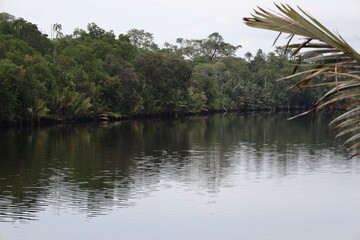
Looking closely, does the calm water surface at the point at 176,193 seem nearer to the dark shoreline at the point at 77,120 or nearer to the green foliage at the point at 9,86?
the green foliage at the point at 9,86

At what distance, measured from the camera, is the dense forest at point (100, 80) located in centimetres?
5512

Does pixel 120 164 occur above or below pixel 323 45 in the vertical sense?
below

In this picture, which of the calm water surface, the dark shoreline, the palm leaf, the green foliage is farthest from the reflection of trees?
the palm leaf

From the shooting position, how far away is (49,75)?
5856 centimetres

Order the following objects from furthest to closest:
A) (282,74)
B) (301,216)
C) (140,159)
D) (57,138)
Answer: (282,74) → (57,138) → (140,159) → (301,216)

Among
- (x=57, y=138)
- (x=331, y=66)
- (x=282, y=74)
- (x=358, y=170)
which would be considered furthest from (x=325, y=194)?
(x=282, y=74)

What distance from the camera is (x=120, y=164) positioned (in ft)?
92.1

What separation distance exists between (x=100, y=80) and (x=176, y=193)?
2048 inches

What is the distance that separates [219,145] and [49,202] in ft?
76.6

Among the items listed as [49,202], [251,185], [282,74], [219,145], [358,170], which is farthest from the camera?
[282,74]

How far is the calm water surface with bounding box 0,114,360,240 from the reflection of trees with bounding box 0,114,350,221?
1.8 inches

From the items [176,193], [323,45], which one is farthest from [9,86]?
[323,45]

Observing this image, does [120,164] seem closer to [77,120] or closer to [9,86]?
[9,86]

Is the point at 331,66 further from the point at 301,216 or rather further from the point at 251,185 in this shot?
the point at 251,185
